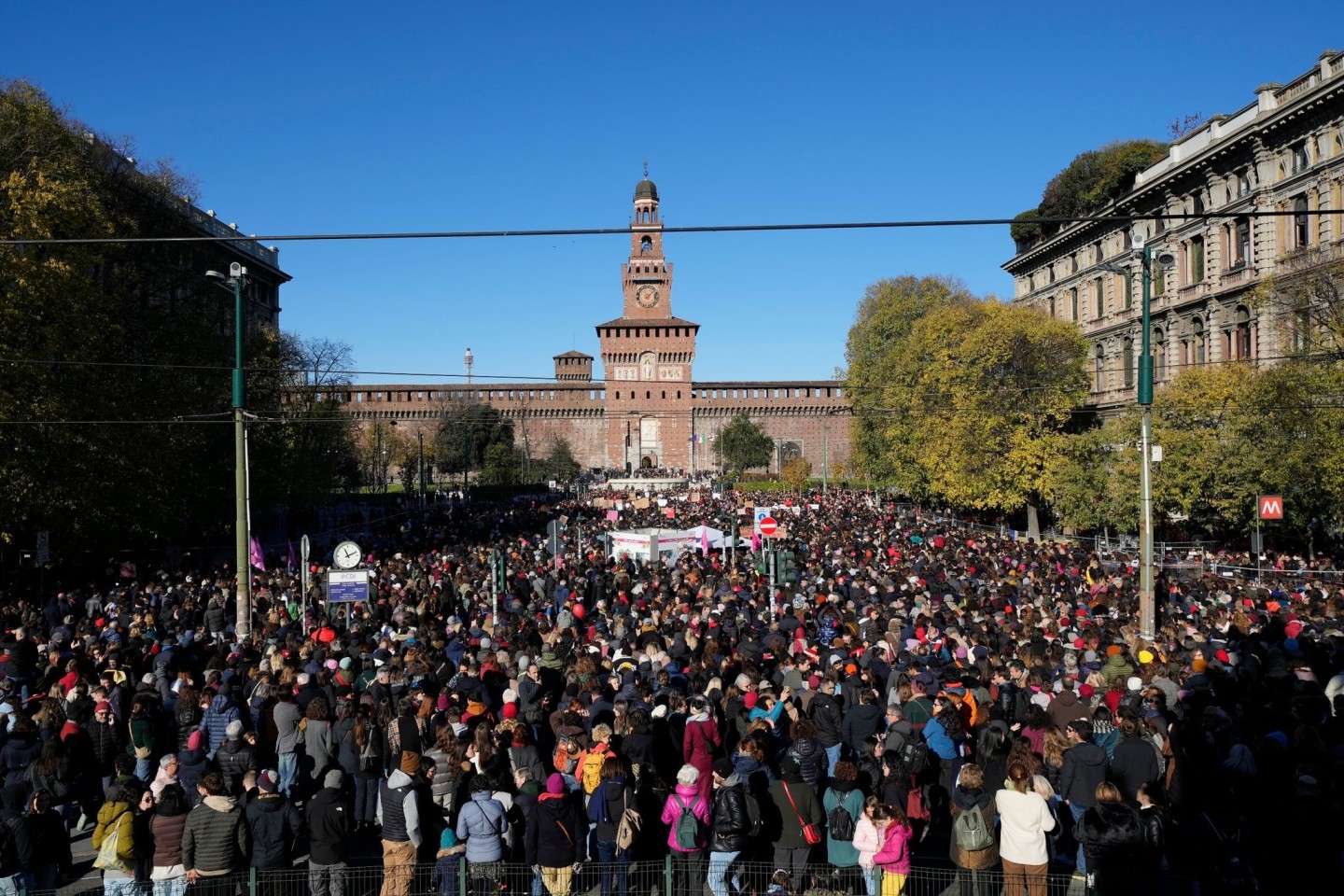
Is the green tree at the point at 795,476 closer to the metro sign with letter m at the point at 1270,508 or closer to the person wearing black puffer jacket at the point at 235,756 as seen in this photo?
the metro sign with letter m at the point at 1270,508

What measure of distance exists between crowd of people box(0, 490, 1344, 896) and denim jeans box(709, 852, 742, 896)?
0.07ft

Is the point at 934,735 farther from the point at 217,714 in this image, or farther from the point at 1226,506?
the point at 1226,506

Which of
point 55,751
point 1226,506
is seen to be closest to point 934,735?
point 55,751

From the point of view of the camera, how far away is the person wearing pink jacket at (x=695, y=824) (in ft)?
23.4

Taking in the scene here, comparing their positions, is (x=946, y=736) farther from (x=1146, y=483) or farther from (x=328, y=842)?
(x=1146, y=483)

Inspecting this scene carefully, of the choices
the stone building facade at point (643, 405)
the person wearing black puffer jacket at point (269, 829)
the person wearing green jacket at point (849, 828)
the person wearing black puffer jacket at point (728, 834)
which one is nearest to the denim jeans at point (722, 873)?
the person wearing black puffer jacket at point (728, 834)

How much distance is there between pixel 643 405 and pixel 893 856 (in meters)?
89.8

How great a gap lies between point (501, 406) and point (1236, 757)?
89517 mm

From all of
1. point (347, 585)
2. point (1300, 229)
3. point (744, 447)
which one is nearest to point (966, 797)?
point (347, 585)

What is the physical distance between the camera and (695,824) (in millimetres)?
7145

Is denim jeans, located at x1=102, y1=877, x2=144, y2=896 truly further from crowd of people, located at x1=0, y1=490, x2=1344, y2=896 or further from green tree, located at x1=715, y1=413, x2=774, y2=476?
green tree, located at x1=715, y1=413, x2=774, y2=476

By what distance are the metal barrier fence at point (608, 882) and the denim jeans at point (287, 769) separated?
218 cm

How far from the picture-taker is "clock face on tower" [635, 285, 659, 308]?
98688mm

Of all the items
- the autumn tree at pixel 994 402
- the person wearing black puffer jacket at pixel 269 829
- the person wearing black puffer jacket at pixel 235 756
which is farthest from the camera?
the autumn tree at pixel 994 402
